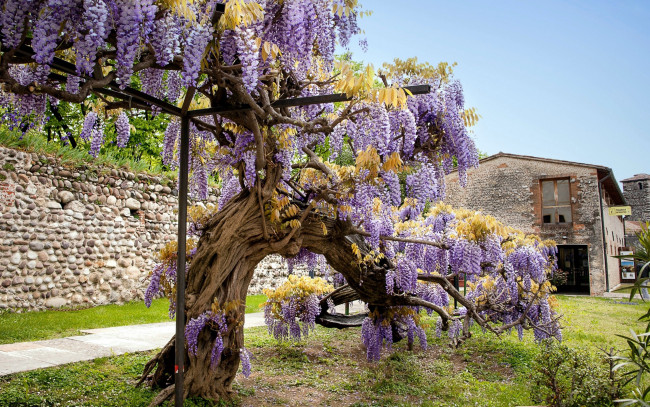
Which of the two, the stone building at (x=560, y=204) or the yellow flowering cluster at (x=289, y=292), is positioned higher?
the stone building at (x=560, y=204)

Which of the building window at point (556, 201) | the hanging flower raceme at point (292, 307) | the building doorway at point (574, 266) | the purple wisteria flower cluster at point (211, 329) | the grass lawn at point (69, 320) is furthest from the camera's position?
the building doorway at point (574, 266)

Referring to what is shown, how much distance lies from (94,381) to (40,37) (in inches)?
105

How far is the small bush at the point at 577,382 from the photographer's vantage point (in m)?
2.99

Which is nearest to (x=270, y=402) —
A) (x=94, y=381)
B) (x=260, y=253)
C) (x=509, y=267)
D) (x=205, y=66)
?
(x=260, y=253)

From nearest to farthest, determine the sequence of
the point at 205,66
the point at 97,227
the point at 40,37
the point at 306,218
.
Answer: the point at 40,37 < the point at 205,66 < the point at 306,218 < the point at 97,227

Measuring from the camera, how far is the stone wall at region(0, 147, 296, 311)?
6.60m

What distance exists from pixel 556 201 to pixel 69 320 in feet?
50.1

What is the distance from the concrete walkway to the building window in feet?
46.4

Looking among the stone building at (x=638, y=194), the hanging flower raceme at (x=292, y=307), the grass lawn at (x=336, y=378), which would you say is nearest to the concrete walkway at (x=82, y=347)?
the grass lawn at (x=336, y=378)

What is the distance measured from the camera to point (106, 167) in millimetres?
8070

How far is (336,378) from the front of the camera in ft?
14.3

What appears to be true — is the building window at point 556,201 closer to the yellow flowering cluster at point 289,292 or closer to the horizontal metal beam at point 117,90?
the yellow flowering cluster at point 289,292

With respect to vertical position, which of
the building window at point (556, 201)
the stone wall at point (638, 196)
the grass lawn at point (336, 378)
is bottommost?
the grass lawn at point (336, 378)

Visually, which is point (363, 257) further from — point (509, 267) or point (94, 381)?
point (94, 381)
